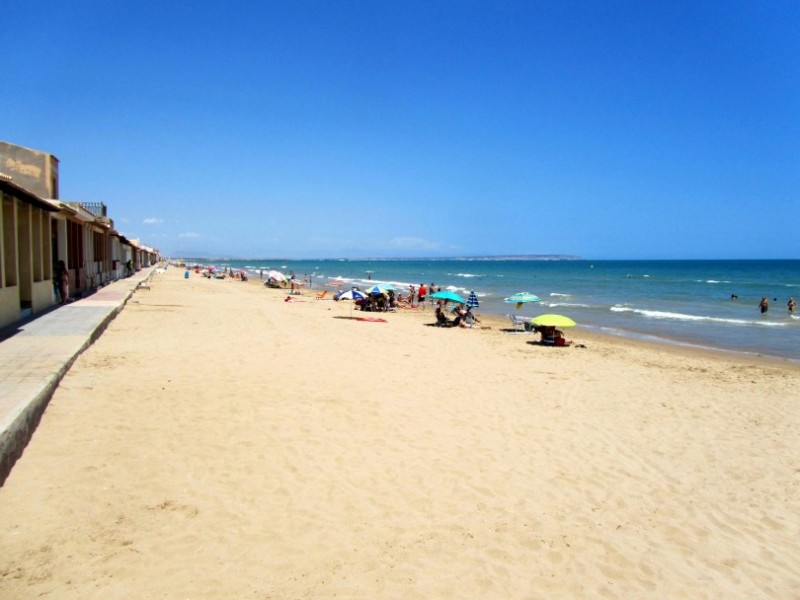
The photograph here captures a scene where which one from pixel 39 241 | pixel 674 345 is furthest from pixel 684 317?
pixel 39 241

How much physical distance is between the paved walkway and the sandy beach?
205 mm

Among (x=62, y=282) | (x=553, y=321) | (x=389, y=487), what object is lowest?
(x=389, y=487)

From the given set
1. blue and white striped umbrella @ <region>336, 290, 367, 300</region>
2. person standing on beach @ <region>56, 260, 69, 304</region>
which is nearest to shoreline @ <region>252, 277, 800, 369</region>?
blue and white striped umbrella @ <region>336, 290, 367, 300</region>

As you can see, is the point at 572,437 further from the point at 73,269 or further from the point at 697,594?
the point at 73,269

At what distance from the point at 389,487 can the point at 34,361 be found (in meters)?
5.45

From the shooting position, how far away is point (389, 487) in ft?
16.7

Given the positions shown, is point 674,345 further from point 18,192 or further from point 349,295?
point 18,192

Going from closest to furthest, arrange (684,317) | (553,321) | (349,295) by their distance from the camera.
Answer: (553,321) < (349,295) < (684,317)

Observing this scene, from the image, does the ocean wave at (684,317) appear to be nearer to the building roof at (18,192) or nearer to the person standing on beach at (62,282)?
the person standing on beach at (62,282)

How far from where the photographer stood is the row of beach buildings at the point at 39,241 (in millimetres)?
10812

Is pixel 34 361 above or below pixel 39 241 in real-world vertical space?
below

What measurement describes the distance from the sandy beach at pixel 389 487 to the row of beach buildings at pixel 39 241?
120 inches

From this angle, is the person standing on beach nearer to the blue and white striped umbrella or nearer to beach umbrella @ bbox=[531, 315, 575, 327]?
the blue and white striped umbrella

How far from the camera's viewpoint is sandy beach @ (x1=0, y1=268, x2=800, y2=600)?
12.1 feet
